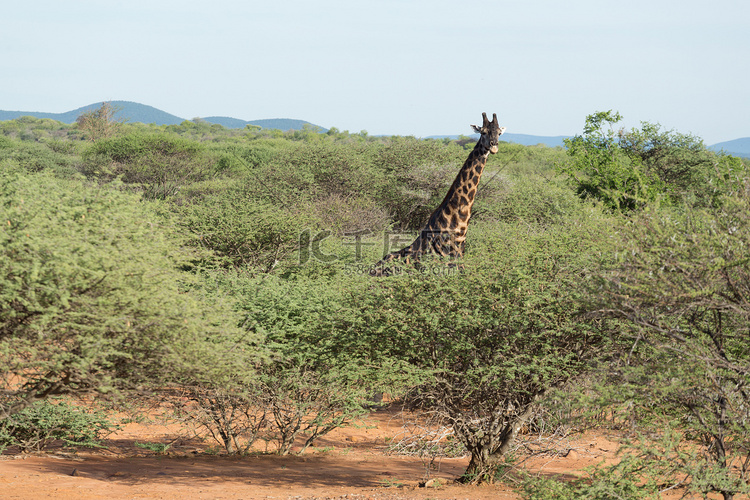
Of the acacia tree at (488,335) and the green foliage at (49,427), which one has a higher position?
the acacia tree at (488,335)

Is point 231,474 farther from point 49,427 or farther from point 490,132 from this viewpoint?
point 490,132

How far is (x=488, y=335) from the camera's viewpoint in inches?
336

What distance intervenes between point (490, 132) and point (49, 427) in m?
7.66

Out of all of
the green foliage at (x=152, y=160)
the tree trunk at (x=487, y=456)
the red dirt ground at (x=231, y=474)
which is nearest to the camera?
the red dirt ground at (x=231, y=474)

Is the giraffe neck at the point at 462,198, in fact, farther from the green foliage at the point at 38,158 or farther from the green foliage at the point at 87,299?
the green foliage at the point at 38,158

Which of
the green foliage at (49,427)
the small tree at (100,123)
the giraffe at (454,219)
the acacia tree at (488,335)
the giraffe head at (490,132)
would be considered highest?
the small tree at (100,123)

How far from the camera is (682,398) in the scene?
638 centimetres

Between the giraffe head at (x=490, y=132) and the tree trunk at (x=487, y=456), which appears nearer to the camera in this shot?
the tree trunk at (x=487, y=456)

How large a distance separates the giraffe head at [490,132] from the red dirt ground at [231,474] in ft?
14.2

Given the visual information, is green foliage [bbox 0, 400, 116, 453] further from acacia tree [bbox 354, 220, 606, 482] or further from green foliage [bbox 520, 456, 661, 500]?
green foliage [bbox 520, 456, 661, 500]

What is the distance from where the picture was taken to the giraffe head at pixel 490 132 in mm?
10914

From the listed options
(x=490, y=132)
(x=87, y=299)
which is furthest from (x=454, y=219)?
(x=87, y=299)

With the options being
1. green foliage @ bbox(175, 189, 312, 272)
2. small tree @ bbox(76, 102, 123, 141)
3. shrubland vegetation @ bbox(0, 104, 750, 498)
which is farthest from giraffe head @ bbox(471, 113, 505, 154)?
small tree @ bbox(76, 102, 123, 141)

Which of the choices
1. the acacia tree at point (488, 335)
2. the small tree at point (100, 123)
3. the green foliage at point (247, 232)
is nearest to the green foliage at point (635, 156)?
the green foliage at point (247, 232)
